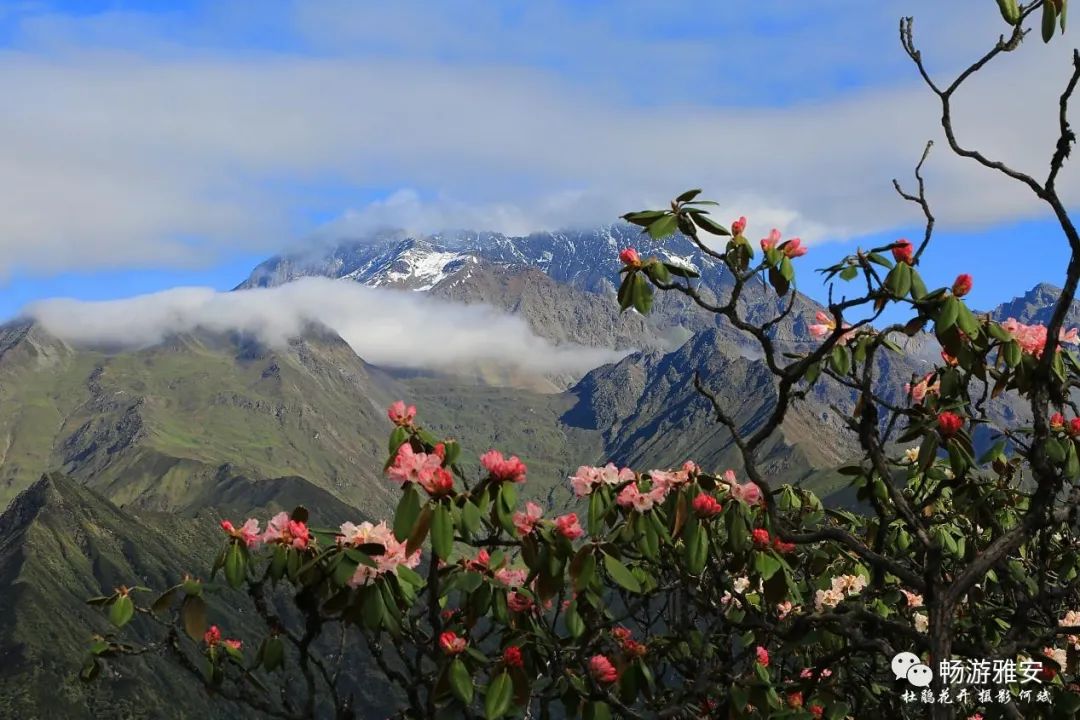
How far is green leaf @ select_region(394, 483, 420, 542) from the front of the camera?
26.6 feet

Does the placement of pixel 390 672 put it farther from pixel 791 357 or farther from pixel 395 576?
pixel 791 357

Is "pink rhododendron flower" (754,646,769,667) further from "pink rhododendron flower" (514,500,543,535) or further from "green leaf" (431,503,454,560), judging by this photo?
"green leaf" (431,503,454,560)

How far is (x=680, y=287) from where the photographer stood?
9.43 meters

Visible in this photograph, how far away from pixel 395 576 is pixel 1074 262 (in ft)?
20.4

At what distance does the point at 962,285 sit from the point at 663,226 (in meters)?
2.64

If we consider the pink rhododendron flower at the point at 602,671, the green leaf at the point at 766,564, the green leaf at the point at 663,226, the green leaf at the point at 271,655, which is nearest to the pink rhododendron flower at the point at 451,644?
the pink rhododendron flower at the point at 602,671

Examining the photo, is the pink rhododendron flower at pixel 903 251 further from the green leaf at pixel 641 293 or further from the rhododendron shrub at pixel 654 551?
the green leaf at pixel 641 293

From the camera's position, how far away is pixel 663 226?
911 centimetres

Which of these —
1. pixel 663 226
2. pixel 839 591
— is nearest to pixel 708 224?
pixel 663 226

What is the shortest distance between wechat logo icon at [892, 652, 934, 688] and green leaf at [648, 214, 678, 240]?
181 inches

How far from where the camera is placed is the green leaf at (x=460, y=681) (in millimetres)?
8333

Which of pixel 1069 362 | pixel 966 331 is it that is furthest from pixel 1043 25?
pixel 1069 362

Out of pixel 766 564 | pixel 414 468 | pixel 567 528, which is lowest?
pixel 766 564

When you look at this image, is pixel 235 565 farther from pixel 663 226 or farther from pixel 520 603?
pixel 663 226
